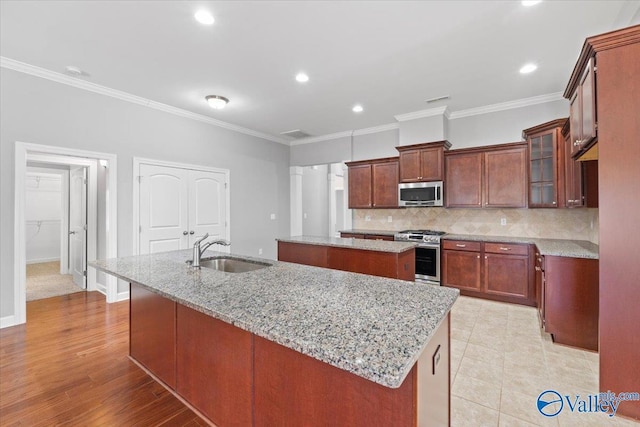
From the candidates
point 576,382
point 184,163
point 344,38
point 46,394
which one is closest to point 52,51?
point 184,163

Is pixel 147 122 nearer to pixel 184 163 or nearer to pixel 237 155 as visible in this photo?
pixel 184 163

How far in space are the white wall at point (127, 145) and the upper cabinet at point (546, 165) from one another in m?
4.69

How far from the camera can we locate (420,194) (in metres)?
4.59

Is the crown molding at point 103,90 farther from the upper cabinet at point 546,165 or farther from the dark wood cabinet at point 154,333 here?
the upper cabinet at point 546,165

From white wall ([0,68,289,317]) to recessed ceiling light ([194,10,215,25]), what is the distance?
2346 mm

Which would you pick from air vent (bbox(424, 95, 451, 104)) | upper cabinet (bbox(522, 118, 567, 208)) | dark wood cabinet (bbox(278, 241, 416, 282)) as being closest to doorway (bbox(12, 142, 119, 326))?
dark wood cabinet (bbox(278, 241, 416, 282))

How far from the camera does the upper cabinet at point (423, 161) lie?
4.43 meters

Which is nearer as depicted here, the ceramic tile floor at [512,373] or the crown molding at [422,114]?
the ceramic tile floor at [512,373]

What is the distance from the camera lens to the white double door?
13.8 feet

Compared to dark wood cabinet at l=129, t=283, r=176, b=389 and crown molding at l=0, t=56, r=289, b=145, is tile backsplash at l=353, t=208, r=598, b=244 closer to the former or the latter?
crown molding at l=0, t=56, r=289, b=145

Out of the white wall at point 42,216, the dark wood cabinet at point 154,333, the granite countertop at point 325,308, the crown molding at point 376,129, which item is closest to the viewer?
the granite countertop at point 325,308

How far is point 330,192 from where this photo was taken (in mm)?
8398

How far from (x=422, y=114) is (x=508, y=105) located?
1236 millimetres

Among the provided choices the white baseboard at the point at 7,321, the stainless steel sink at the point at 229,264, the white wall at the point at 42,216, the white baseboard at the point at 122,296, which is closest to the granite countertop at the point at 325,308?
the stainless steel sink at the point at 229,264
